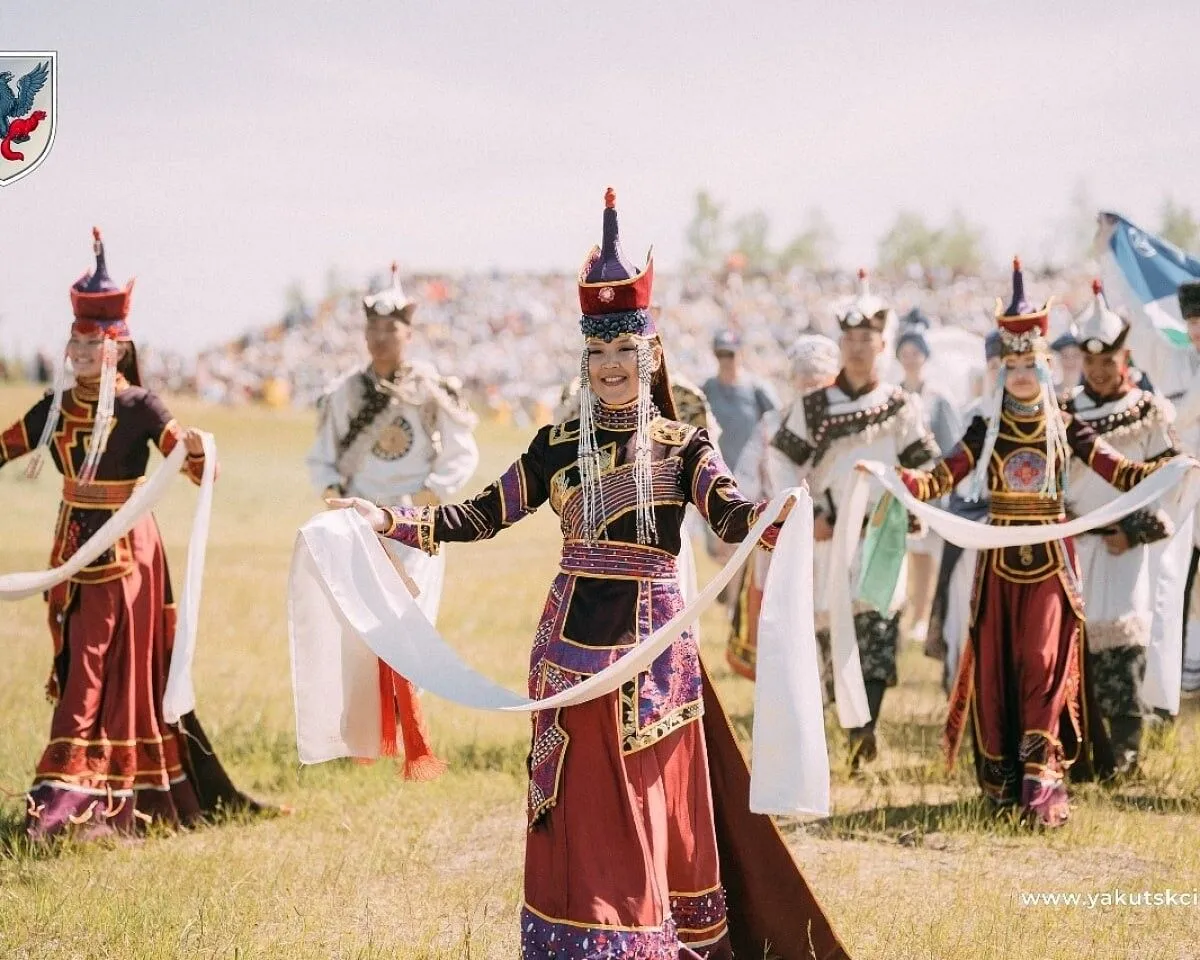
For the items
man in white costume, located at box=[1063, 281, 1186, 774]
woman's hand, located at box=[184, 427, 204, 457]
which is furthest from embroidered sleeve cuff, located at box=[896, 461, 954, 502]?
woman's hand, located at box=[184, 427, 204, 457]

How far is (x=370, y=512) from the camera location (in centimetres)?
449

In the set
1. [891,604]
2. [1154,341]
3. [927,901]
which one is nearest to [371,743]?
[927,901]

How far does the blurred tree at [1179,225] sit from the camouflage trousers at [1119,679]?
169 ft

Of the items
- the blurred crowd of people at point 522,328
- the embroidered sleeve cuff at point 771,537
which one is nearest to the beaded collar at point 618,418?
the embroidered sleeve cuff at point 771,537

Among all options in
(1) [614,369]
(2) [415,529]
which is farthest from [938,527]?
(2) [415,529]

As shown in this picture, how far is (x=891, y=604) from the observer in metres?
7.42

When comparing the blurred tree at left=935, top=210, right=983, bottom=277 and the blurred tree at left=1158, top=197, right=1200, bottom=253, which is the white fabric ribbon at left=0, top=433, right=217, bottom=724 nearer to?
the blurred tree at left=1158, top=197, right=1200, bottom=253

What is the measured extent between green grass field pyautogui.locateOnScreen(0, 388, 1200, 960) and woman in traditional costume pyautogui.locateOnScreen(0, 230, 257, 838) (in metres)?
0.28

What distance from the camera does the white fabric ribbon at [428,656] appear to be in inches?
160

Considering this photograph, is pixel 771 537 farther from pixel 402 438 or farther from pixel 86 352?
pixel 402 438

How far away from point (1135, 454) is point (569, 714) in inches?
150

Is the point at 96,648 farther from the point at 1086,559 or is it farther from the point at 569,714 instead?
the point at 1086,559

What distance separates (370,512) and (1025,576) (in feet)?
10.0

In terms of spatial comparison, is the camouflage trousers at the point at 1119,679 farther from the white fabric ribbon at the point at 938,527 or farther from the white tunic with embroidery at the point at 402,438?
the white tunic with embroidery at the point at 402,438
